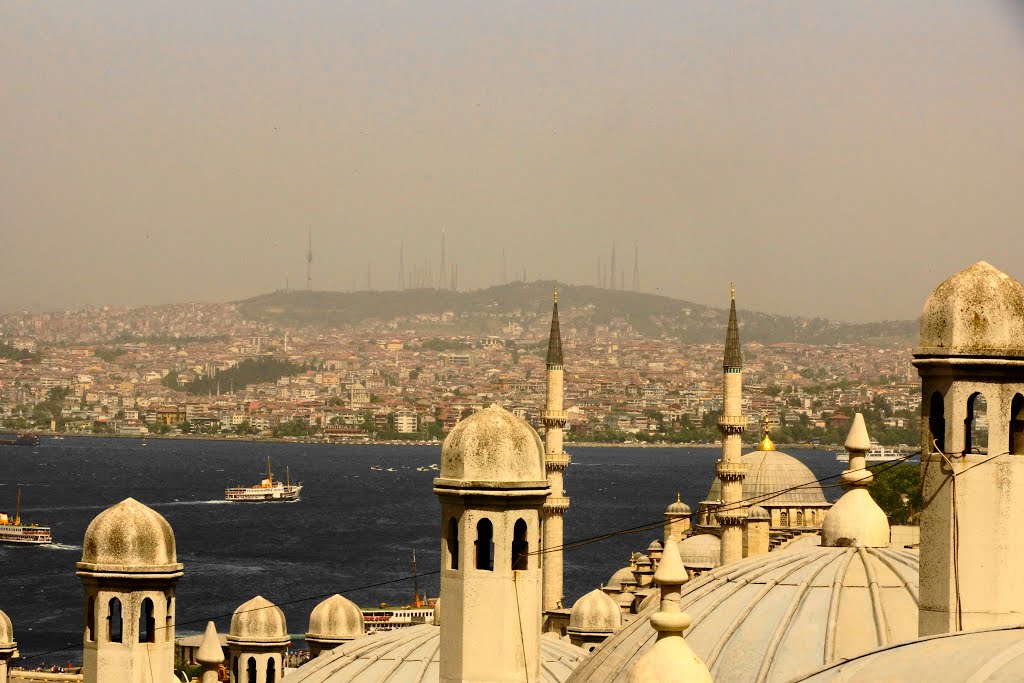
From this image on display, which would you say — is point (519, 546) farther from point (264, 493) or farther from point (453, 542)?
point (264, 493)

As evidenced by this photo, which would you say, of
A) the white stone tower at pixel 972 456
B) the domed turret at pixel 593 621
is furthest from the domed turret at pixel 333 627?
the white stone tower at pixel 972 456

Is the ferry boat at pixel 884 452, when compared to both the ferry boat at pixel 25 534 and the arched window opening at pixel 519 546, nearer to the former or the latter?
the ferry boat at pixel 25 534

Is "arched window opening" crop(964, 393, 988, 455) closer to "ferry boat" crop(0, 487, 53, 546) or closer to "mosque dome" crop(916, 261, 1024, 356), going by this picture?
"mosque dome" crop(916, 261, 1024, 356)

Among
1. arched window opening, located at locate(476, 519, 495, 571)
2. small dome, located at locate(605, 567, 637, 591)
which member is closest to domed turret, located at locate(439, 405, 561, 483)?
arched window opening, located at locate(476, 519, 495, 571)

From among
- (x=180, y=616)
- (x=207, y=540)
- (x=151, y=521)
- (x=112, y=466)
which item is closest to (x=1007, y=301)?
(x=151, y=521)

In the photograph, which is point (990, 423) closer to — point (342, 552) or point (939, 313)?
point (939, 313)

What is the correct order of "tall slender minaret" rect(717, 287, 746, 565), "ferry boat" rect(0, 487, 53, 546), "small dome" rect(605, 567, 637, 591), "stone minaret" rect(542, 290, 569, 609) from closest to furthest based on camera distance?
"tall slender minaret" rect(717, 287, 746, 565), "stone minaret" rect(542, 290, 569, 609), "small dome" rect(605, 567, 637, 591), "ferry boat" rect(0, 487, 53, 546)
